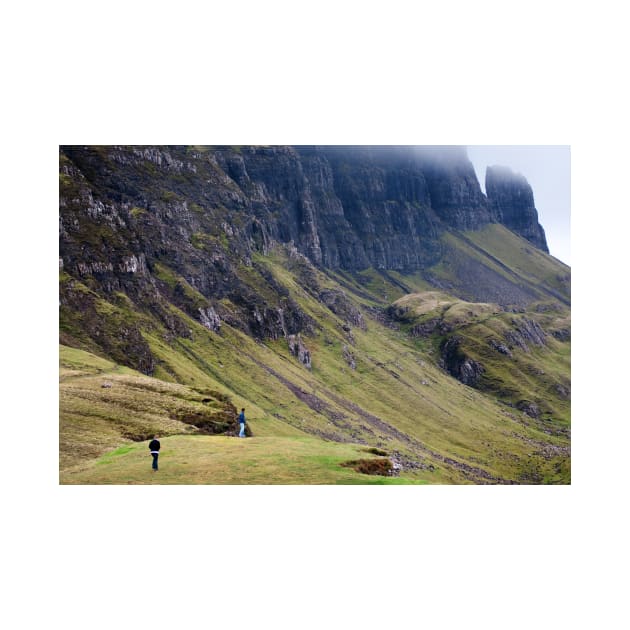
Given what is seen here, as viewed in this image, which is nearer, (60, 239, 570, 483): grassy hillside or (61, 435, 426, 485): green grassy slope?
(61, 435, 426, 485): green grassy slope

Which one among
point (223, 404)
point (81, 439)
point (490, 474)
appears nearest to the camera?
point (81, 439)

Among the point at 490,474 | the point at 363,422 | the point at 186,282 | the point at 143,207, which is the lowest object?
the point at 490,474

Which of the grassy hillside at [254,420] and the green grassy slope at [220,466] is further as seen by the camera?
the grassy hillside at [254,420]

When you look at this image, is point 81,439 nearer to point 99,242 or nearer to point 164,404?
point 164,404

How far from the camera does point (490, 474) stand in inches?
6073

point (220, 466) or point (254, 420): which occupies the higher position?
point (220, 466)

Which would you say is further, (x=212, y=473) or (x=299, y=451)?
(x=299, y=451)

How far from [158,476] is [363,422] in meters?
108

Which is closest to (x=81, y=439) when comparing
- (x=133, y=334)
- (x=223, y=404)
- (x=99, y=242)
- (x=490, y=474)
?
(x=223, y=404)

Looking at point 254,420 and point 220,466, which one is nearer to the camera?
point 220,466

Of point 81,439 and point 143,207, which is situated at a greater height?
point 143,207

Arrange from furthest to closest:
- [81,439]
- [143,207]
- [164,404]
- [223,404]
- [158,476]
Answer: [143,207], [223,404], [164,404], [81,439], [158,476]
